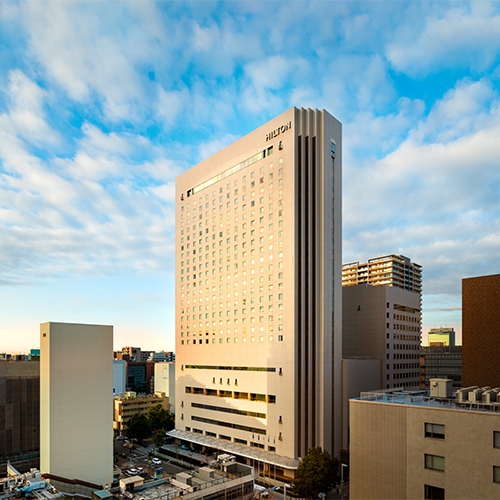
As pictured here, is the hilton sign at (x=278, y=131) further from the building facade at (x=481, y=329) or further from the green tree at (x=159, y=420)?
the green tree at (x=159, y=420)

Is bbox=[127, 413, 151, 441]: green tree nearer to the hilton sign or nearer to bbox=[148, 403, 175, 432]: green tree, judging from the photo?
bbox=[148, 403, 175, 432]: green tree

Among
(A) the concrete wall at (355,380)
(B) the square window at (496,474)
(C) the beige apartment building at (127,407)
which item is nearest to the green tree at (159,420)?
(C) the beige apartment building at (127,407)

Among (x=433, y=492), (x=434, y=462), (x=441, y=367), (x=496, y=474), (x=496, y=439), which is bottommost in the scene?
(x=441, y=367)

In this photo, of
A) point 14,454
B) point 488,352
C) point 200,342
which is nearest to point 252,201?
point 200,342

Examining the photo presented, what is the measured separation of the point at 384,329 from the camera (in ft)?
332

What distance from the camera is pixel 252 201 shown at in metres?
91.2

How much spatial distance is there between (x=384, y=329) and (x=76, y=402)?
71176 mm

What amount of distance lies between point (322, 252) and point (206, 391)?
46.6 meters

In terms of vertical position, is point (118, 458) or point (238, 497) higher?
point (238, 497)

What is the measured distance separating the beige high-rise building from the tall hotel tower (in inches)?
1188

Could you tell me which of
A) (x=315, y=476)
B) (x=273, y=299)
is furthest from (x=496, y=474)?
(x=273, y=299)

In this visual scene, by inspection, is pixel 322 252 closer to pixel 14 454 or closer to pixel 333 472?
pixel 333 472

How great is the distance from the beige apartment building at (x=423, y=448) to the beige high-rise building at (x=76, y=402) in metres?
40.5

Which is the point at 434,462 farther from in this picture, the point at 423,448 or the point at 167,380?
the point at 167,380
